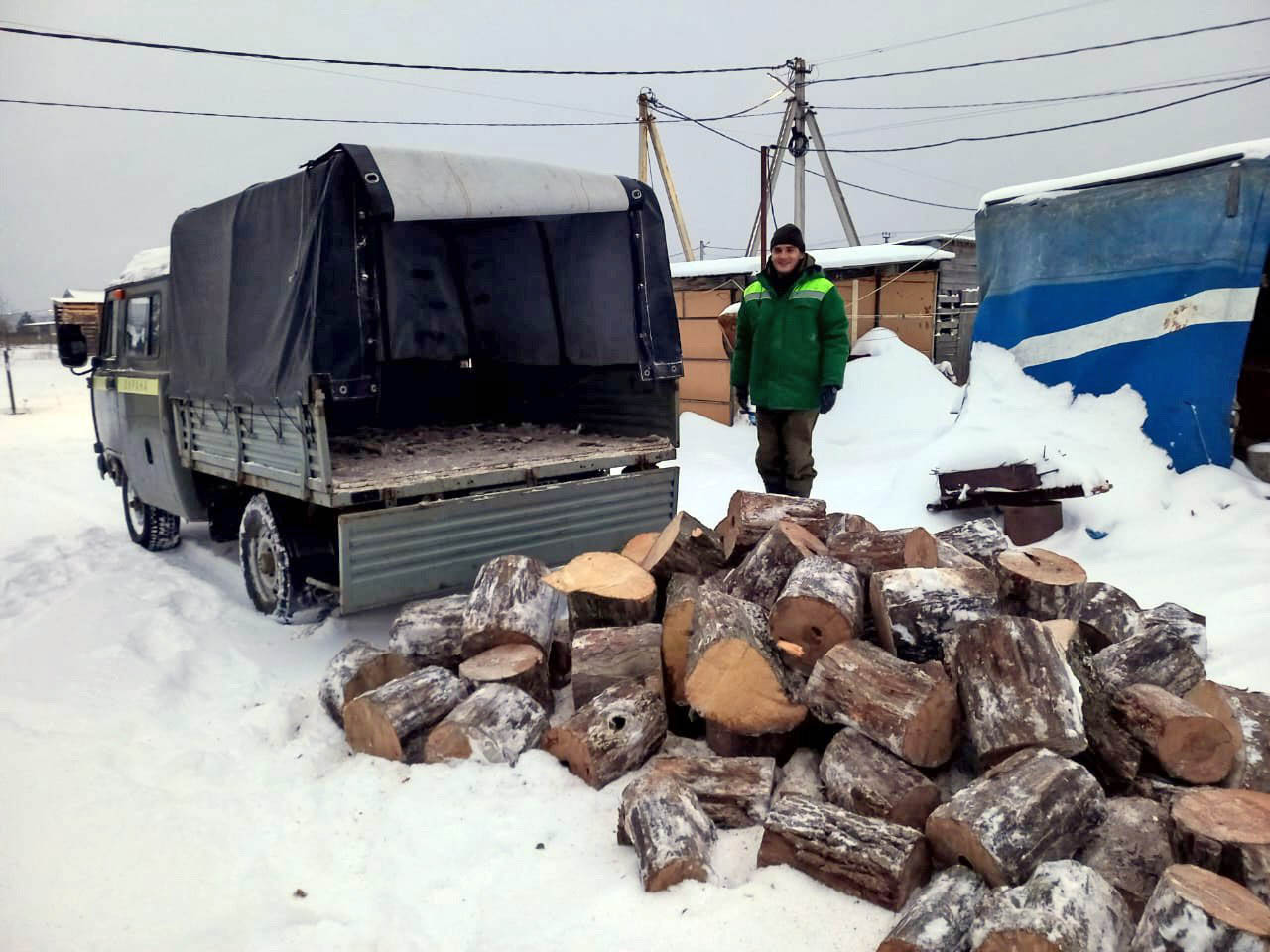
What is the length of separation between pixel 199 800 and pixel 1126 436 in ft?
20.5

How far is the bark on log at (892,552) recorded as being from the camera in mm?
3369

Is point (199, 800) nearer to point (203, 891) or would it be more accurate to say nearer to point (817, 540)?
point (203, 891)

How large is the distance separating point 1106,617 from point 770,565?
1.38 meters

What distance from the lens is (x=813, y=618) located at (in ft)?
9.73

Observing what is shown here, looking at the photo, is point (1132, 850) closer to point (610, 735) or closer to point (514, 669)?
point (610, 735)

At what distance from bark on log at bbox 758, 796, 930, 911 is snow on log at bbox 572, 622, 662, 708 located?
2.99ft

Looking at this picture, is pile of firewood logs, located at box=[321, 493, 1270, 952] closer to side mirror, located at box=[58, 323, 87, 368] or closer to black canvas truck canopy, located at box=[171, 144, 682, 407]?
black canvas truck canopy, located at box=[171, 144, 682, 407]

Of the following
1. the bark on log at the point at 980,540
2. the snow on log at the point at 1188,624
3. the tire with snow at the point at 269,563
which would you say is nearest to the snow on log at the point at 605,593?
the bark on log at the point at 980,540

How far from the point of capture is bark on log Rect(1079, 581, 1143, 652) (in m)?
3.28

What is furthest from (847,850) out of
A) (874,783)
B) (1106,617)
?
(1106,617)

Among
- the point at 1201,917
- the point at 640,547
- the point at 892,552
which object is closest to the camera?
the point at 1201,917

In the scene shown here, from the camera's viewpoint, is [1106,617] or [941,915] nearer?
[941,915]

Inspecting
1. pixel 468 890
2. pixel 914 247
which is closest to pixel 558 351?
pixel 468 890

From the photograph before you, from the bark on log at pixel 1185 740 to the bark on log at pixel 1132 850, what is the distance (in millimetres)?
227
